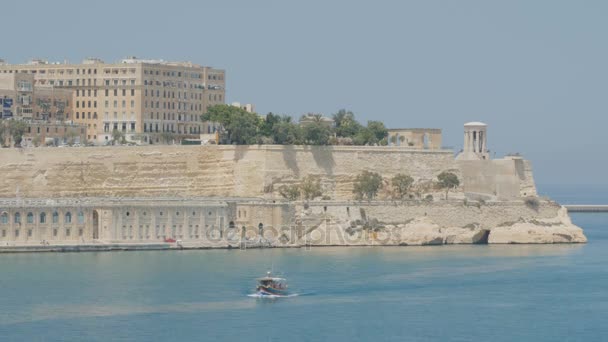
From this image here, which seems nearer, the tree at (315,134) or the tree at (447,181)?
the tree at (315,134)

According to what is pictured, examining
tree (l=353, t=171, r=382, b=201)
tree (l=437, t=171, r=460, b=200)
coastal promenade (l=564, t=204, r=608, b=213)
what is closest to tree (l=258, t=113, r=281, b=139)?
tree (l=353, t=171, r=382, b=201)

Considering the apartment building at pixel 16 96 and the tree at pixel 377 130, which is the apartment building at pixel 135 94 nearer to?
the apartment building at pixel 16 96

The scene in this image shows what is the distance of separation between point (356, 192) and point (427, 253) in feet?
30.1

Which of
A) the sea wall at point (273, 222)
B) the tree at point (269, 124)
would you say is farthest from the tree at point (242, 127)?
the sea wall at point (273, 222)

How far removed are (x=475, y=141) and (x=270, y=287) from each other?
3862cm

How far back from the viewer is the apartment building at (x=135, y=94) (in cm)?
10631

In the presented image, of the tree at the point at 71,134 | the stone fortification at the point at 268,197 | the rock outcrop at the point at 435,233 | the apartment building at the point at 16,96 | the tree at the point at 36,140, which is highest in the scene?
the apartment building at the point at 16,96

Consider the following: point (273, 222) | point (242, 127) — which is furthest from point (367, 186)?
point (242, 127)

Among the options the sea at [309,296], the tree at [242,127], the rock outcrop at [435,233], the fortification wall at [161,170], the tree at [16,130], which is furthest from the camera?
the tree at [16,130]

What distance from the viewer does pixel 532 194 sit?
330 ft

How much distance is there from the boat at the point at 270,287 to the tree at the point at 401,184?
28196 mm

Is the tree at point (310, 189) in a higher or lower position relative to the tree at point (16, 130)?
lower

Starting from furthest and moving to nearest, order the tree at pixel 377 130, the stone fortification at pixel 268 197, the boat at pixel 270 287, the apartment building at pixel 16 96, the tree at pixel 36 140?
the apartment building at pixel 16 96
the tree at pixel 377 130
the tree at pixel 36 140
the stone fortification at pixel 268 197
the boat at pixel 270 287

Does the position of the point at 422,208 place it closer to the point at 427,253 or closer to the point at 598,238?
the point at 427,253
